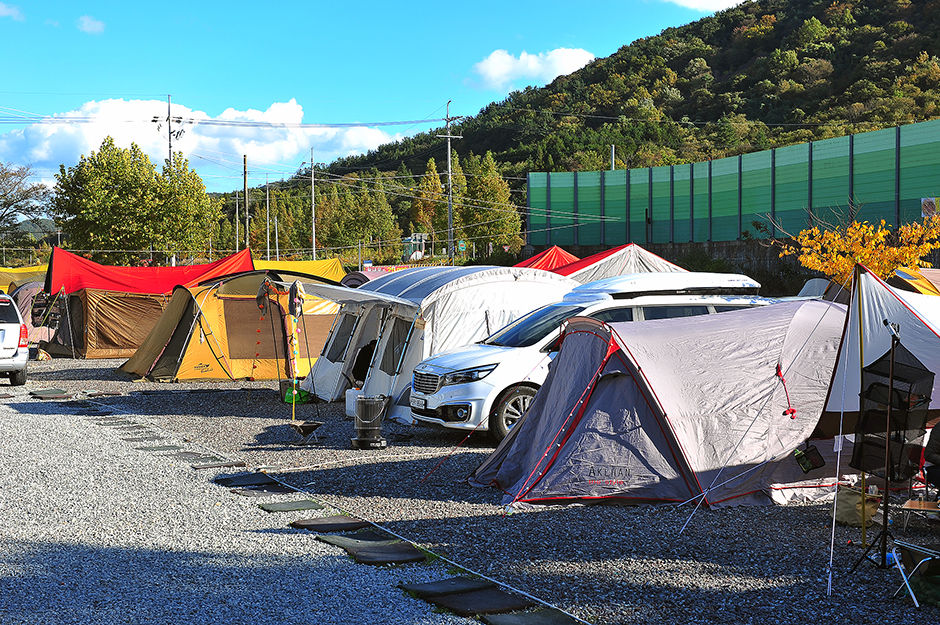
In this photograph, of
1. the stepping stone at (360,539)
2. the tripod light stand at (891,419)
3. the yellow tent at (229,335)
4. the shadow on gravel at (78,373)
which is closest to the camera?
the tripod light stand at (891,419)

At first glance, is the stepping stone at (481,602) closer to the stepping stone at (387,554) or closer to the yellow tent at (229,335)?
the stepping stone at (387,554)

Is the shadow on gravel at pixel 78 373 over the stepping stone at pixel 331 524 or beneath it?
beneath

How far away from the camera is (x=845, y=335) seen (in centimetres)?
663

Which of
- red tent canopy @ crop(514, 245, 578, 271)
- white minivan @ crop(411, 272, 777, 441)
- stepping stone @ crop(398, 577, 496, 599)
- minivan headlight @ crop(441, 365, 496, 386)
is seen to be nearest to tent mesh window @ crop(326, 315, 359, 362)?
white minivan @ crop(411, 272, 777, 441)

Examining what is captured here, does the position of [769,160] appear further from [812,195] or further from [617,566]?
[617,566]

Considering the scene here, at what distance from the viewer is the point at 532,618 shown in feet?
15.6

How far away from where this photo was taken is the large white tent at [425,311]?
12078 millimetres

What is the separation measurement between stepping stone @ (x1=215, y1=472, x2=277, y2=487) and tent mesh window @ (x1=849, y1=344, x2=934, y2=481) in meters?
5.61

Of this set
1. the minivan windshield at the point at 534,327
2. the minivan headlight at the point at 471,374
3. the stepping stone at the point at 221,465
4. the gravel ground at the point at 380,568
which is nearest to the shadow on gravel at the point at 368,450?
the gravel ground at the point at 380,568

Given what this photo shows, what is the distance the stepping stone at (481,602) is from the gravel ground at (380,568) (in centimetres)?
14

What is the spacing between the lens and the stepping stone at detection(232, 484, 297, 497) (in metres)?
8.15

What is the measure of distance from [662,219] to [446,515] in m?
39.7

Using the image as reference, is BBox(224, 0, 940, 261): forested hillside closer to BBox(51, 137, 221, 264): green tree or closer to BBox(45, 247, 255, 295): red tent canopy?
BBox(51, 137, 221, 264): green tree

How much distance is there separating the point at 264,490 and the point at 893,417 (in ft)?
18.5
